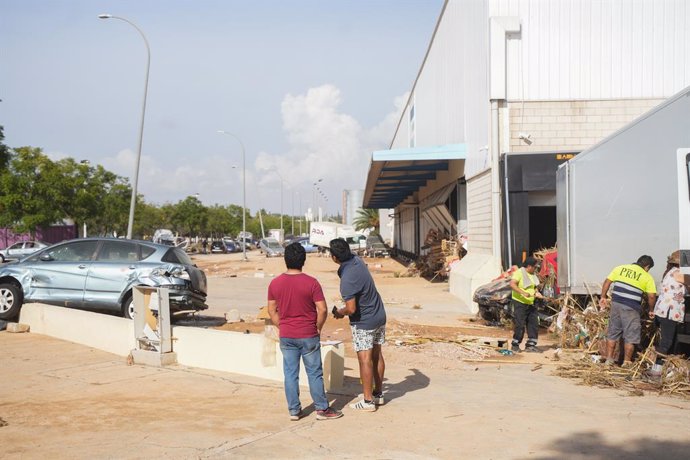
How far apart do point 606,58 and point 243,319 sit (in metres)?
11.5

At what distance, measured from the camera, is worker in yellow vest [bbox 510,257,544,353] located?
1102 centimetres

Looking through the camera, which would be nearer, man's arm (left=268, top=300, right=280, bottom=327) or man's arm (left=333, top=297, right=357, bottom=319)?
man's arm (left=268, top=300, right=280, bottom=327)

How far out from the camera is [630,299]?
29.8ft

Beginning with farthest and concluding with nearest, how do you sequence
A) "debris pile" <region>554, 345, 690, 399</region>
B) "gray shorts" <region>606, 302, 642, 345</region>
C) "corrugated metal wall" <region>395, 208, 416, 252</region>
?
"corrugated metal wall" <region>395, 208, 416, 252</region> < "gray shorts" <region>606, 302, 642, 345</region> < "debris pile" <region>554, 345, 690, 399</region>

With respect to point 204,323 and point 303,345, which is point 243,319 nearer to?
point 204,323

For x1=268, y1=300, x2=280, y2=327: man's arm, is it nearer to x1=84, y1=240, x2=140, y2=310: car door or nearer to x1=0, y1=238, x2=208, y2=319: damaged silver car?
x1=0, y1=238, x2=208, y2=319: damaged silver car

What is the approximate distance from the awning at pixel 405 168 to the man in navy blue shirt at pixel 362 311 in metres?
16.2

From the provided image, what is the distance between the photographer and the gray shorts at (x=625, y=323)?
911cm

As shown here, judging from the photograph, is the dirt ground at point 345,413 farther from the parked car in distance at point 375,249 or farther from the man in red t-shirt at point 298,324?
the parked car in distance at point 375,249

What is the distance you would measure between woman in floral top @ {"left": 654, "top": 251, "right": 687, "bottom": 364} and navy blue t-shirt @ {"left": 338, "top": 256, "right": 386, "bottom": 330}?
3677 mm

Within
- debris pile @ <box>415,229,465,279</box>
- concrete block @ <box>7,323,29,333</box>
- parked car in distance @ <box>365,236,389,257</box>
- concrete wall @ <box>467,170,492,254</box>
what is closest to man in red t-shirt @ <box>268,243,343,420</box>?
concrete block @ <box>7,323,29,333</box>

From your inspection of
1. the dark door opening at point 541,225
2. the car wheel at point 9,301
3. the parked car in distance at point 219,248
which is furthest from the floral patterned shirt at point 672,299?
the parked car in distance at point 219,248

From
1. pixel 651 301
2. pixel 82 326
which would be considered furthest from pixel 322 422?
pixel 82 326

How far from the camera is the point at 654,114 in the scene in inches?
357
